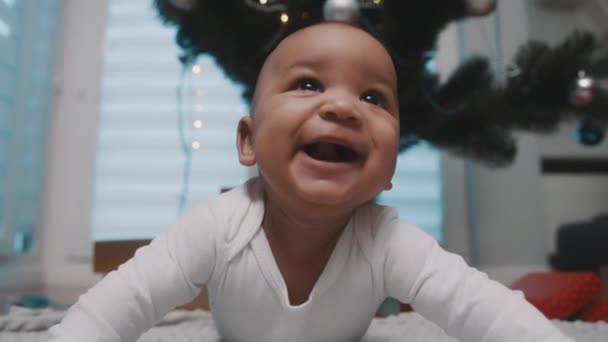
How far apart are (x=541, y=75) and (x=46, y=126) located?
125cm

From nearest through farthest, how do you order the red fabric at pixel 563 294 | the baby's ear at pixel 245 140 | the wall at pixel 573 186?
1. the baby's ear at pixel 245 140
2. the red fabric at pixel 563 294
3. the wall at pixel 573 186

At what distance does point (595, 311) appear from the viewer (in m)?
A: 0.83

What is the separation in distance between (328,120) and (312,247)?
5.8 inches

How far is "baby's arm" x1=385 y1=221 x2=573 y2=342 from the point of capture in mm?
432

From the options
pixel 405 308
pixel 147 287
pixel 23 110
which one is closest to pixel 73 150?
pixel 23 110

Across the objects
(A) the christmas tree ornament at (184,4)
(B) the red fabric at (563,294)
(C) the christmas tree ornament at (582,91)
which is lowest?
(B) the red fabric at (563,294)

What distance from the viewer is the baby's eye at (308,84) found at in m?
0.51

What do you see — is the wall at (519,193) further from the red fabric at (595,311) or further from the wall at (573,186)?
the red fabric at (595,311)

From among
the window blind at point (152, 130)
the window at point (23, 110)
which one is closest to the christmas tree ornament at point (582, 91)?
the window blind at point (152, 130)

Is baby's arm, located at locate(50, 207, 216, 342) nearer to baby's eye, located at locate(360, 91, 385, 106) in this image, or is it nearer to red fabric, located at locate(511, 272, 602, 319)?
baby's eye, located at locate(360, 91, 385, 106)

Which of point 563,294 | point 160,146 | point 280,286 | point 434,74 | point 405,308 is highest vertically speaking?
point 434,74

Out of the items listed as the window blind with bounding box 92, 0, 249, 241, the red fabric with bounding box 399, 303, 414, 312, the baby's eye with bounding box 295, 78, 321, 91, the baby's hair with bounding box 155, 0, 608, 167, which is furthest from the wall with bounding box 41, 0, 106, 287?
the baby's eye with bounding box 295, 78, 321, 91

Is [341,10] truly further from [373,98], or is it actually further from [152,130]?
[152,130]

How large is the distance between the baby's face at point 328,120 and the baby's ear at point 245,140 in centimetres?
4
